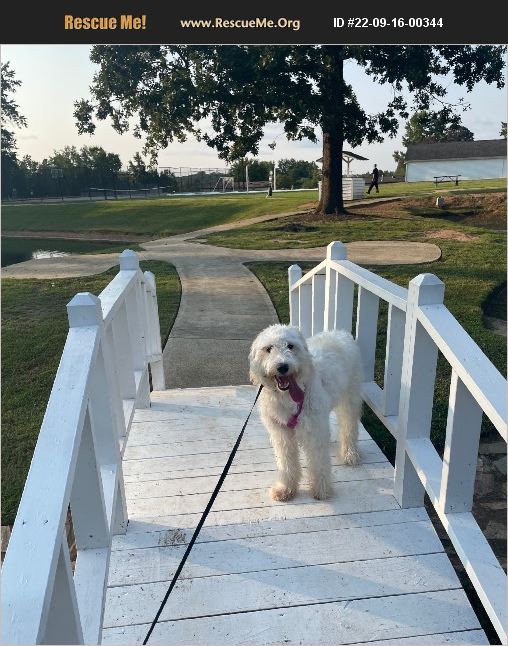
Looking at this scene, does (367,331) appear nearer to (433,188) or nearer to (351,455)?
(351,455)

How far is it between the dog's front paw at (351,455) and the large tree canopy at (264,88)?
1542cm

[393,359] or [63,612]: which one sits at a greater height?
[393,359]

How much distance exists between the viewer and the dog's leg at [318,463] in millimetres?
3162

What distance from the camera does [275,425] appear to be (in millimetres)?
3215

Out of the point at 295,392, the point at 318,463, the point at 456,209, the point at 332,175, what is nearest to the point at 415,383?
the point at 295,392

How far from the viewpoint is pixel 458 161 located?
171ft

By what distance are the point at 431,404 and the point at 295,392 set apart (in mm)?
781

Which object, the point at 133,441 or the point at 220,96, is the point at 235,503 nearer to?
the point at 133,441

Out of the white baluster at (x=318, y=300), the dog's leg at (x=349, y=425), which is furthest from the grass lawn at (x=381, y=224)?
the dog's leg at (x=349, y=425)

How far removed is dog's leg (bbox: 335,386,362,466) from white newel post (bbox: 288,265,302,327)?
212 centimetres

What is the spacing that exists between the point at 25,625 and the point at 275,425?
7.13 feet
